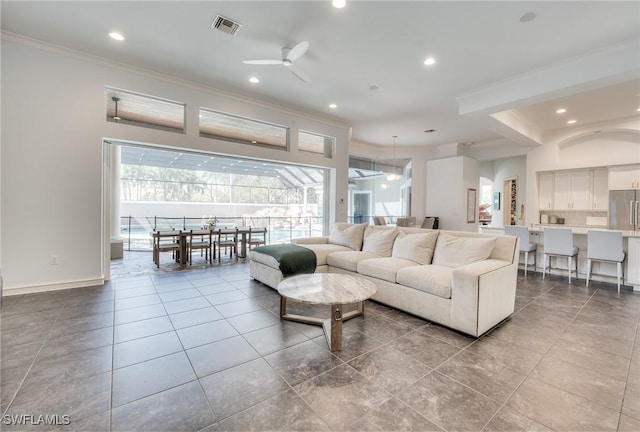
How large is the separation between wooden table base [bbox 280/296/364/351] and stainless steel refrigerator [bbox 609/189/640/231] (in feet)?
20.9

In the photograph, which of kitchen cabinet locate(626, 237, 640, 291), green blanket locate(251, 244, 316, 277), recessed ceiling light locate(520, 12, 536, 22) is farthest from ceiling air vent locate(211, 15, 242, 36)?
kitchen cabinet locate(626, 237, 640, 291)

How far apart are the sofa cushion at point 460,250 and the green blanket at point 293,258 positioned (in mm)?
1664

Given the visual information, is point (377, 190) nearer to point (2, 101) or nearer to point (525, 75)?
point (525, 75)

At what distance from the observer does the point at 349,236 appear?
4.63 meters

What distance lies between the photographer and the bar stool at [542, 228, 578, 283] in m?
4.65

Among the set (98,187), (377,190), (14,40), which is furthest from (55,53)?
(377,190)

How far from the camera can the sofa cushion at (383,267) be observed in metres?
3.25

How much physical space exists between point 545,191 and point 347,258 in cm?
625

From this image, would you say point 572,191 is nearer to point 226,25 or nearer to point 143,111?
point 226,25

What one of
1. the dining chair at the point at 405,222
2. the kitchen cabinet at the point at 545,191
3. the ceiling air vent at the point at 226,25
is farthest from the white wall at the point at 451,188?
the ceiling air vent at the point at 226,25

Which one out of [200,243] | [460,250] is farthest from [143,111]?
[460,250]

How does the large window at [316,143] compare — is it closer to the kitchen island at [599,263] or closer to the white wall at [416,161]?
the white wall at [416,161]

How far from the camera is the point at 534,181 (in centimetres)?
689

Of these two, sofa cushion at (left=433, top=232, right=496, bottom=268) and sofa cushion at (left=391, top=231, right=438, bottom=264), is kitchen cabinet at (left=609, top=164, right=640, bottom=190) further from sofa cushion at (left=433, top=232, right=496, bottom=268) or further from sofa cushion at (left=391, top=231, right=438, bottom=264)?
sofa cushion at (left=391, top=231, right=438, bottom=264)
